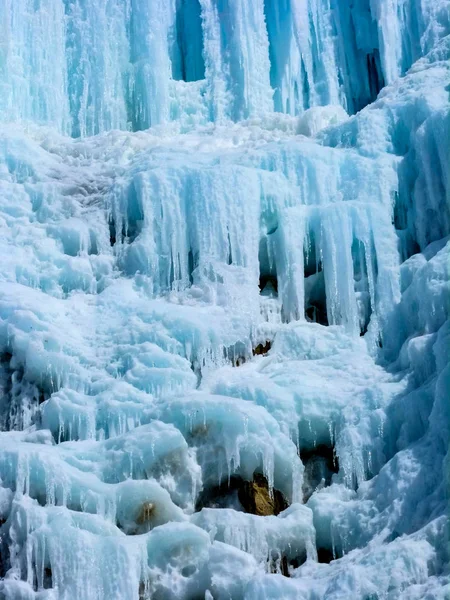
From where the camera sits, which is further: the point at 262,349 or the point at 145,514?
the point at 262,349

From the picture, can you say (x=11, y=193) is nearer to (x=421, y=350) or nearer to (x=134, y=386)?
(x=134, y=386)

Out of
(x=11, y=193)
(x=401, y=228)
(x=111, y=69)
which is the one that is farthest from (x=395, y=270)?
(x=111, y=69)

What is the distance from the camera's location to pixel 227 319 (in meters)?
11.9

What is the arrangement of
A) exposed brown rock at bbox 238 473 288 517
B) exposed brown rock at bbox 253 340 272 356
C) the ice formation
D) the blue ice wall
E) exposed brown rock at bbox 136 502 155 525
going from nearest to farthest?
the ice formation, exposed brown rock at bbox 136 502 155 525, exposed brown rock at bbox 238 473 288 517, exposed brown rock at bbox 253 340 272 356, the blue ice wall

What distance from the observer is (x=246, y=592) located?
871 centimetres

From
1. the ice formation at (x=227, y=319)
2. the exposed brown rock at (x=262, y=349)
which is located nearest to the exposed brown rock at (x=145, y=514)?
the ice formation at (x=227, y=319)

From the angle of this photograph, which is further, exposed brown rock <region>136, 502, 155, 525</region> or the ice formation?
exposed brown rock <region>136, 502, 155, 525</region>

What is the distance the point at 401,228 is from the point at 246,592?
20.0ft

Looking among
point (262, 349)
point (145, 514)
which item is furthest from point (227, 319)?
point (145, 514)

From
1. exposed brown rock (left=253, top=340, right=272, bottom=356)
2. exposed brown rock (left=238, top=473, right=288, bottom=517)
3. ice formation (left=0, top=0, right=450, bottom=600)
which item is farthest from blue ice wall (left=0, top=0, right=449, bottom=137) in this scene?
exposed brown rock (left=238, top=473, right=288, bottom=517)

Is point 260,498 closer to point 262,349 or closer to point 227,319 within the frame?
point 262,349

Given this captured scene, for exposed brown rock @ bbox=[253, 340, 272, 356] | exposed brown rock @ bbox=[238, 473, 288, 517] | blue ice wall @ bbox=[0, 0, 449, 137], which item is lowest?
exposed brown rock @ bbox=[238, 473, 288, 517]

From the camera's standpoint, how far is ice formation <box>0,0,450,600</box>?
30.3ft

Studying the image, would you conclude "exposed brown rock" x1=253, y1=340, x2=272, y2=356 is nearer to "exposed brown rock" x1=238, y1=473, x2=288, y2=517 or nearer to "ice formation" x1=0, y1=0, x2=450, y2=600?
"ice formation" x1=0, y1=0, x2=450, y2=600
